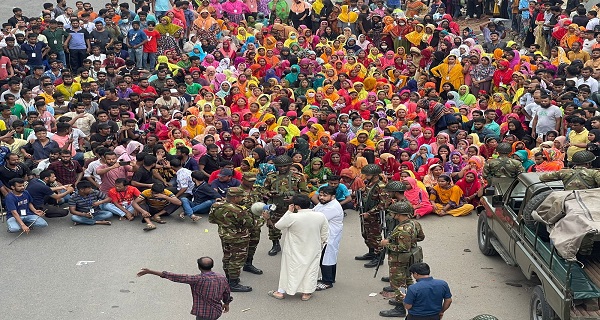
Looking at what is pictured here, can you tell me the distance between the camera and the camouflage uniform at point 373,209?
500 inches

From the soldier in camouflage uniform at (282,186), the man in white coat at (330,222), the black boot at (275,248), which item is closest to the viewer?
the man in white coat at (330,222)

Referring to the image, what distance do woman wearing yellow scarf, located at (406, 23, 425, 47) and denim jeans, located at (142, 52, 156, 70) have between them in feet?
20.2

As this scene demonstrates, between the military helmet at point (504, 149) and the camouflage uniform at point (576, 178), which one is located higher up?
the camouflage uniform at point (576, 178)

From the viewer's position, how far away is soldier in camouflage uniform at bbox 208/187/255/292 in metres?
11.9

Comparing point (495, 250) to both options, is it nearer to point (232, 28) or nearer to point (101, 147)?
point (101, 147)

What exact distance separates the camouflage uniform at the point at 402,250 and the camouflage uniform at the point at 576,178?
1.92m

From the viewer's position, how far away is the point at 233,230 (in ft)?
39.3

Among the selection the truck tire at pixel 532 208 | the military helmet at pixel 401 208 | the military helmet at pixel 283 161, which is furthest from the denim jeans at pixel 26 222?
the truck tire at pixel 532 208

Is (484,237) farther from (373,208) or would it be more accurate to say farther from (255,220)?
(255,220)

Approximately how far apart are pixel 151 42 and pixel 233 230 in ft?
37.7

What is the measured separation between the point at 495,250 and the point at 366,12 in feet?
40.5

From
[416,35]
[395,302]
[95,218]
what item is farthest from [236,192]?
[416,35]

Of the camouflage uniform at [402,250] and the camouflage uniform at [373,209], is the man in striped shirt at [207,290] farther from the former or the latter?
the camouflage uniform at [373,209]

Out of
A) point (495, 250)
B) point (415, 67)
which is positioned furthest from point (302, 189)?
point (415, 67)
